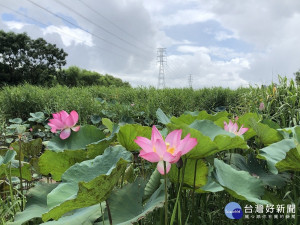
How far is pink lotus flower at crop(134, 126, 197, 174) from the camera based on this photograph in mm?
579

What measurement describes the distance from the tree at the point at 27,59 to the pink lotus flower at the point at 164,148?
76.1ft

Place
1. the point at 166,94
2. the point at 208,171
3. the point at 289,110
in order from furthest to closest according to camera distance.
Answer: the point at 166,94, the point at 289,110, the point at 208,171

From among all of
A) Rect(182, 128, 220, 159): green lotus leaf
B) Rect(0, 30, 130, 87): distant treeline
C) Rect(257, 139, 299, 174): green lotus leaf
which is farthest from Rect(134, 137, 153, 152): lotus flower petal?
Rect(0, 30, 130, 87): distant treeline

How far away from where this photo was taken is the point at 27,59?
2412 centimetres

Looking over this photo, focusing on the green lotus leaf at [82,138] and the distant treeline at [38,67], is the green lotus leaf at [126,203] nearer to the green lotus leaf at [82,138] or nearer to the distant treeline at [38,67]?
the green lotus leaf at [82,138]

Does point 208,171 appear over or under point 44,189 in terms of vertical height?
over

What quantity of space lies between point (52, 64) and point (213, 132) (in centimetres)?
2678

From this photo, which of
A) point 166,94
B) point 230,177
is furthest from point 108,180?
point 166,94

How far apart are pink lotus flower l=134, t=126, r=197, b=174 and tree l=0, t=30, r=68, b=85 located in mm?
23210

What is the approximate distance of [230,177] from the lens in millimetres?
868

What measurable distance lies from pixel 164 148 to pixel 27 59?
2591cm

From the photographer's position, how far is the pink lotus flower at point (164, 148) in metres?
0.58

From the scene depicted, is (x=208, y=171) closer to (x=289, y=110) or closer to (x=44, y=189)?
(x=44, y=189)

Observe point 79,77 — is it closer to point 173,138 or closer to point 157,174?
point 157,174
